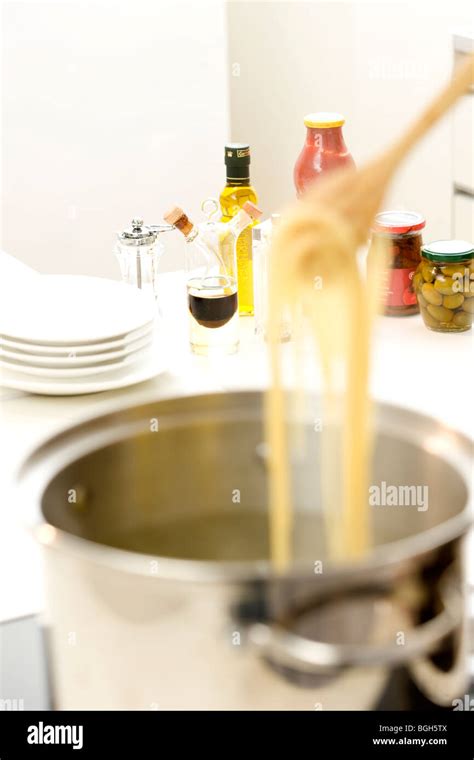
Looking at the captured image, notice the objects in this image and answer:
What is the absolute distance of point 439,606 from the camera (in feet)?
2.24

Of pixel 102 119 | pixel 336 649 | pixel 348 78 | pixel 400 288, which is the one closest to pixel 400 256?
pixel 400 288

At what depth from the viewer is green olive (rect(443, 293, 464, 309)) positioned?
5.35 feet

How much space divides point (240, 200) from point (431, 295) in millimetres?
342

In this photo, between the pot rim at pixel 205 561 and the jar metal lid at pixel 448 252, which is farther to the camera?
the jar metal lid at pixel 448 252

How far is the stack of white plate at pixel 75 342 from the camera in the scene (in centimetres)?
147

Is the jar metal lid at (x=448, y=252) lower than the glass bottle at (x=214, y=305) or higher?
higher

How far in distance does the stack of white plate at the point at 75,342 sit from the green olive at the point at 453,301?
0.42 metres

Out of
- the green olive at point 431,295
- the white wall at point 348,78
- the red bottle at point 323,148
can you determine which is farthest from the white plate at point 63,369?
the white wall at point 348,78

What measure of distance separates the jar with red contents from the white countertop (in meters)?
0.02

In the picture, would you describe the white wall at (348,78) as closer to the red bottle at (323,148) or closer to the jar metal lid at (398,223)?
the red bottle at (323,148)

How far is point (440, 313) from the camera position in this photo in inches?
65.0

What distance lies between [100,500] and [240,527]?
0.40ft

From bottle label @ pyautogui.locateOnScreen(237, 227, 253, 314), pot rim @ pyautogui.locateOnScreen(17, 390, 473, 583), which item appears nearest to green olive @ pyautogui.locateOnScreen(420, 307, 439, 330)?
bottle label @ pyautogui.locateOnScreen(237, 227, 253, 314)

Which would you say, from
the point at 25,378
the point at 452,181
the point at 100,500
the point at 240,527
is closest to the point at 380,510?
the point at 240,527
